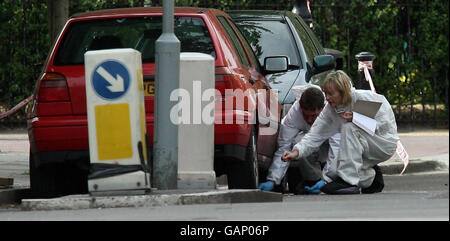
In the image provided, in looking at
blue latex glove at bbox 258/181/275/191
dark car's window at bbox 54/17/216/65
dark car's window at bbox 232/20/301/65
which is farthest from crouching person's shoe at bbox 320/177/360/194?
dark car's window at bbox 232/20/301/65

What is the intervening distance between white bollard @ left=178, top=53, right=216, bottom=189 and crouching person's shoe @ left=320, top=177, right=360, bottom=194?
1468mm

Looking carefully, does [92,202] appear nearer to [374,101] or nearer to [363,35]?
[374,101]

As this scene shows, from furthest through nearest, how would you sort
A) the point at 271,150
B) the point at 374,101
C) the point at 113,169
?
the point at 271,150 < the point at 374,101 < the point at 113,169

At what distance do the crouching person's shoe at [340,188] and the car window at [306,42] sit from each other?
9.21ft

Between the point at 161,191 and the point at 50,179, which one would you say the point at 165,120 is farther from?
the point at 50,179

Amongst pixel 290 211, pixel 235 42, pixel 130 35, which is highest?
pixel 130 35

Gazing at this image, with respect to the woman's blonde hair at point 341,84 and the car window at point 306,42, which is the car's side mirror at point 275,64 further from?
the car window at point 306,42

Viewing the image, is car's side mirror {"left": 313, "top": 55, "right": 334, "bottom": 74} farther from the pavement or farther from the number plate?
the number plate

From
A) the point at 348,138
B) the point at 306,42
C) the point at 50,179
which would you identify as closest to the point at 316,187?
the point at 348,138

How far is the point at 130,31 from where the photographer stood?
9664 millimetres

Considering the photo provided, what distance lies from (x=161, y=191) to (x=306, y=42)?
5151 mm

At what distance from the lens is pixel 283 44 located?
42.1 ft
